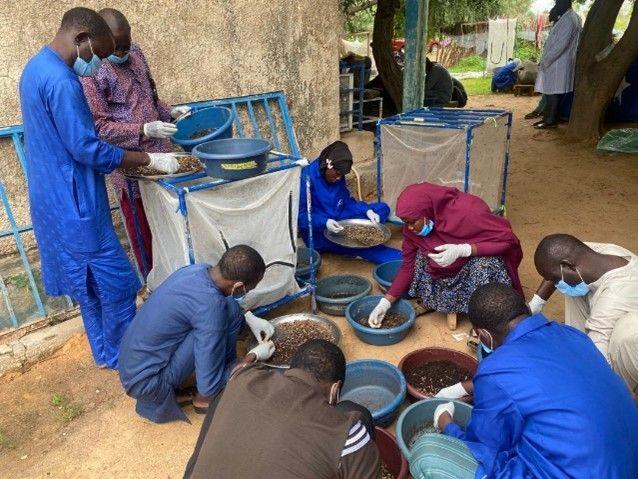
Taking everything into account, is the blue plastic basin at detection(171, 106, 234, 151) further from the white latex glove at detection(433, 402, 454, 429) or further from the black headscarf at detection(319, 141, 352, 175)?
the white latex glove at detection(433, 402, 454, 429)

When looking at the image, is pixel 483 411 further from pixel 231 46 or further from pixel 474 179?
pixel 231 46

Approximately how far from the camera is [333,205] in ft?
14.1

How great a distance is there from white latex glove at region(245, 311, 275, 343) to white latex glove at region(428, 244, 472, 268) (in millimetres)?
1123

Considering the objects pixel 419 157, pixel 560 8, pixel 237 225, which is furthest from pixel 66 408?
pixel 560 8

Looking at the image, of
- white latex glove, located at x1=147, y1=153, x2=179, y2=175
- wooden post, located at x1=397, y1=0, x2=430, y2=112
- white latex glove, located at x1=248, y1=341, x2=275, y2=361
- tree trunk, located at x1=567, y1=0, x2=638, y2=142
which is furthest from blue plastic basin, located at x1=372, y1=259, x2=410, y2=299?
tree trunk, located at x1=567, y1=0, x2=638, y2=142

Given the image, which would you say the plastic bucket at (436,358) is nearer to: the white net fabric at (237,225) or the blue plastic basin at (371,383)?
the blue plastic basin at (371,383)

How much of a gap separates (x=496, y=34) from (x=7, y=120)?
18267 millimetres

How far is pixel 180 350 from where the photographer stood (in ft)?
8.39

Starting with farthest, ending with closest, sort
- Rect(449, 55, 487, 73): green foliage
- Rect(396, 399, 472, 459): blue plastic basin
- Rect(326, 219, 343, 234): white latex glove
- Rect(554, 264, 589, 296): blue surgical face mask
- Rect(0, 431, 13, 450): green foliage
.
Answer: Rect(449, 55, 487, 73): green foliage < Rect(326, 219, 343, 234): white latex glove < Rect(0, 431, 13, 450): green foliage < Rect(396, 399, 472, 459): blue plastic basin < Rect(554, 264, 589, 296): blue surgical face mask

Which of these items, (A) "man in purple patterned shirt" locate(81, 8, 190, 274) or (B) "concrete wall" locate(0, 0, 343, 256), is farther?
(B) "concrete wall" locate(0, 0, 343, 256)

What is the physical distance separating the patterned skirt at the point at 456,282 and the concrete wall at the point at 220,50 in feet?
6.94

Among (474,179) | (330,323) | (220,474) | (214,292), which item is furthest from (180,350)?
(474,179)

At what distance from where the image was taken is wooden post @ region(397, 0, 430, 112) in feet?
19.0

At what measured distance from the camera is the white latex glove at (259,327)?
122 inches
